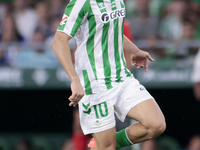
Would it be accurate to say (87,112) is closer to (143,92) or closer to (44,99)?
(143,92)

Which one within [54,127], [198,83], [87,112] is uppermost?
[87,112]

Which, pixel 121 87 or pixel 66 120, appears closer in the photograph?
pixel 121 87

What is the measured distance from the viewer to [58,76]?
6.13 metres

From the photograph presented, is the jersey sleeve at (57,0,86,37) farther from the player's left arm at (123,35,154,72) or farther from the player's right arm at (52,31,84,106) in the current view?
the player's left arm at (123,35,154,72)

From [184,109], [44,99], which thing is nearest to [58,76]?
[44,99]

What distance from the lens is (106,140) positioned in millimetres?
3383

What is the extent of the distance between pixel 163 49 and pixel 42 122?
3.03 meters

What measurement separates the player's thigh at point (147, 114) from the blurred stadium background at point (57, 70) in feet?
8.79

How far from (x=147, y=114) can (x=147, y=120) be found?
51 mm

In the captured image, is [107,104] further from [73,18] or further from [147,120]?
[73,18]

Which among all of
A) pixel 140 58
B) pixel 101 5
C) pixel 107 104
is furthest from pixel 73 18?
pixel 140 58

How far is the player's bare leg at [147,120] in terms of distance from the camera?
3.31m

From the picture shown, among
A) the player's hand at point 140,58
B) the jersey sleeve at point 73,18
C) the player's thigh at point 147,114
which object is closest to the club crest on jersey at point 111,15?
the jersey sleeve at point 73,18

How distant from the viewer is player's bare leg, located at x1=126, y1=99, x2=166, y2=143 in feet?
10.9
